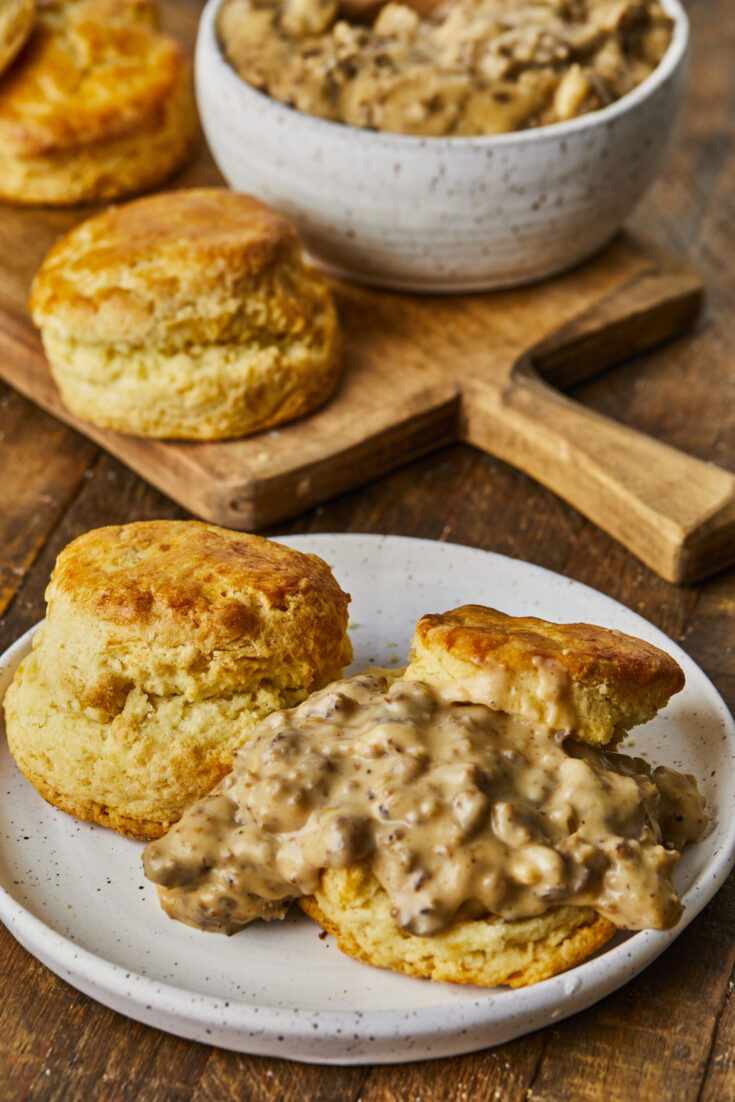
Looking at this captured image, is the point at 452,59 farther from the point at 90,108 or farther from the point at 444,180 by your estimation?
the point at 90,108

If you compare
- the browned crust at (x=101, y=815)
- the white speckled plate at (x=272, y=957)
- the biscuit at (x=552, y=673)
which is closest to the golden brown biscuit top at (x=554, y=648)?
the biscuit at (x=552, y=673)

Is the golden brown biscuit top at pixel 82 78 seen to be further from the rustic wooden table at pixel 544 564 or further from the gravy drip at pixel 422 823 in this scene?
the gravy drip at pixel 422 823

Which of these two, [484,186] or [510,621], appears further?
[484,186]

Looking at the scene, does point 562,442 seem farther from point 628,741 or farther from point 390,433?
point 628,741

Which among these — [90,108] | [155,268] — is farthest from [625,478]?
[90,108]

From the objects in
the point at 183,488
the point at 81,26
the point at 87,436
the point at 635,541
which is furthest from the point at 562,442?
the point at 81,26
